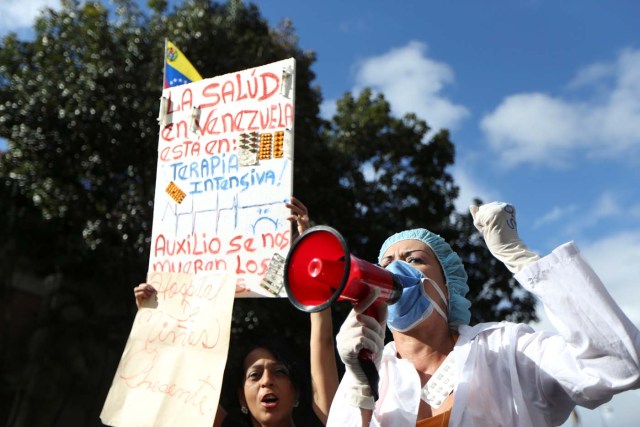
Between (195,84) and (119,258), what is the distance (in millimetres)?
6224

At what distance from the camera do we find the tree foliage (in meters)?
8.74

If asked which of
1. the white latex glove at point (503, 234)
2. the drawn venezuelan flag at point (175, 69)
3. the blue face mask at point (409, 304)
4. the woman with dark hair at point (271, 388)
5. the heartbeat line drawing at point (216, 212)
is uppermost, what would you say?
the drawn venezuelan flag at point (175, 69)

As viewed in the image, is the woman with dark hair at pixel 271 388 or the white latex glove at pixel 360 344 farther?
the woman with dark hair at pixel 271 388

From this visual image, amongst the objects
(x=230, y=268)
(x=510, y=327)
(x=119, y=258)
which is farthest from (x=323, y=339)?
(x=119, y=258)

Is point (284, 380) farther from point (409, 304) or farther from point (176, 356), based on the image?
point (409, 304)

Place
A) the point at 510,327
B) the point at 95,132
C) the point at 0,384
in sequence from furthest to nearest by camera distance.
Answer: the point at 0,384
the point at 95,132
the point at 510,327

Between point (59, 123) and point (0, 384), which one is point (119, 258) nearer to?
point (59, 123)

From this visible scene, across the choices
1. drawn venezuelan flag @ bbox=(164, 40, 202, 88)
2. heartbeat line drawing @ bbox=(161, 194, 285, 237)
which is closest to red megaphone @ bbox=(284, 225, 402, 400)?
heartbeat line drawing @ bbox=(161, 194, 285, 237)

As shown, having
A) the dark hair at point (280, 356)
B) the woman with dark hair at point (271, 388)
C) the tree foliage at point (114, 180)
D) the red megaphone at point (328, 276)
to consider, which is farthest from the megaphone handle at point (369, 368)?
the tree foliage at point (114, 180)

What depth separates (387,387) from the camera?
6.79 feet

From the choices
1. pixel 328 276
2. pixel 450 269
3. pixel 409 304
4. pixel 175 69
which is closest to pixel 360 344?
pixel 328 276

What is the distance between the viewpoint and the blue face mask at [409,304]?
6.77 ft

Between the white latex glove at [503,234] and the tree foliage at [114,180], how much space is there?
268 inches

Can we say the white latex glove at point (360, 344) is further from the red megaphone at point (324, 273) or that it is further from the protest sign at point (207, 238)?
the protest sign at point (207, 238)
